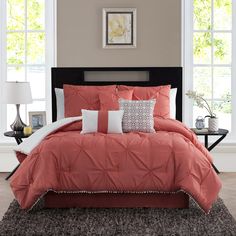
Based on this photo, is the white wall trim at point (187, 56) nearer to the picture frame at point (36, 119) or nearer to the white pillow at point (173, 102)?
the white pillow at point (173, 102)

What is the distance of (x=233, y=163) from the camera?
19.9 ft

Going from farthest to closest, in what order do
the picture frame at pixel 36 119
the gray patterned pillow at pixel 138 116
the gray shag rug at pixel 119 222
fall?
1. the picture frame at pixel 36 119
2. the gray patterned pillow at pixel 138 116
3. the gray shag rug at pixel 119 222

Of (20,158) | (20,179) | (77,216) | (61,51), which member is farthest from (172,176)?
Answer: (61,51)

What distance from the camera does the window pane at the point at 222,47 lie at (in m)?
6.11

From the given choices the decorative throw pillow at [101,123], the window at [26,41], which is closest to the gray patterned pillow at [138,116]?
the decorative throw pillow at [101,123]

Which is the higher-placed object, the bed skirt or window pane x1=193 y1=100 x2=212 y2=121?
window pane x1=193 y1=100 x2=212 y2=121

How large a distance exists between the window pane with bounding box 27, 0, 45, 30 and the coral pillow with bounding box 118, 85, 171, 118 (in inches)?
51.6

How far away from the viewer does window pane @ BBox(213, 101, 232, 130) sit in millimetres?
6160

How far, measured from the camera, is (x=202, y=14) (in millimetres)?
6121

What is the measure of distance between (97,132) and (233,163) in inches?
79.4

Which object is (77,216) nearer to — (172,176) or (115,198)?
(115,198)

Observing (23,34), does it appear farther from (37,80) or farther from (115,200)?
(115,200)

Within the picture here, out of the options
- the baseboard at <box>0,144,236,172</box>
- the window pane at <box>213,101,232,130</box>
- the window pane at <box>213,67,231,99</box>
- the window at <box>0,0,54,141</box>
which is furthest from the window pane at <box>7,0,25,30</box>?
the window pane at <box>213,101,232,130</box>

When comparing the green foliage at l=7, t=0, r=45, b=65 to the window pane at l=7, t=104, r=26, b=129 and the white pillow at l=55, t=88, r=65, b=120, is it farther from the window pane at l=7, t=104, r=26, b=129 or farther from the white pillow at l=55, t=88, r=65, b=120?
the white pillow at l=55, t=88, r=65, b=120
